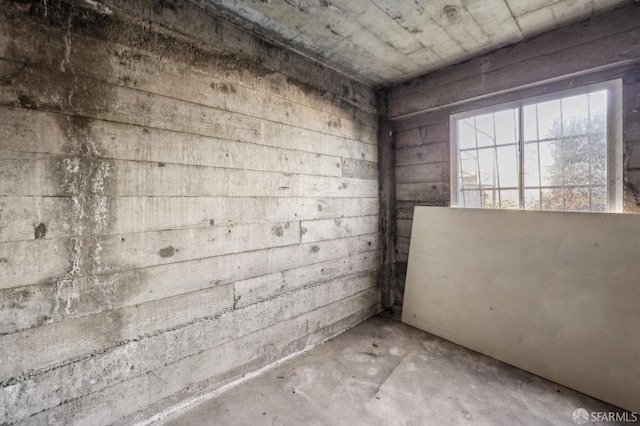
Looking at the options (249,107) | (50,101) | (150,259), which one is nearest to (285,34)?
(249,107)

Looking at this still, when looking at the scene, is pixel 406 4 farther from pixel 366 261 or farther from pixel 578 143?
pixel 366 261

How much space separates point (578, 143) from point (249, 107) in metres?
2.44

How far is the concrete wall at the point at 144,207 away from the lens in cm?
131

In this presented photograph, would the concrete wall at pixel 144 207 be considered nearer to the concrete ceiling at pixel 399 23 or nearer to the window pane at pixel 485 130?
the concrete ceiling at pixel 399 23

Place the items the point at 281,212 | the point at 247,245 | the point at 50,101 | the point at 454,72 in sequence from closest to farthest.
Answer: the point at 50,101
the point at 247,245
the point at 281,212
the point at 454,72

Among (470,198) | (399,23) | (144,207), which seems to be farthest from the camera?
(470,198)

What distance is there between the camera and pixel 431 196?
2.91m

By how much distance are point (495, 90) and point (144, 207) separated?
279 centimetres

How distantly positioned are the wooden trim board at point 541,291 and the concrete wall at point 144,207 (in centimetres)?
124

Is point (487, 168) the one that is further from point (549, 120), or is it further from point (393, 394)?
point (393, 394)

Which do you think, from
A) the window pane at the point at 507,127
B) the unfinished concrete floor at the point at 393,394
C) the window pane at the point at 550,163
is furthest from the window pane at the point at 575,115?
the unfinished concrete floor at the point at 393,394

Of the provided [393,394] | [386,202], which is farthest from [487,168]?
[393,394]

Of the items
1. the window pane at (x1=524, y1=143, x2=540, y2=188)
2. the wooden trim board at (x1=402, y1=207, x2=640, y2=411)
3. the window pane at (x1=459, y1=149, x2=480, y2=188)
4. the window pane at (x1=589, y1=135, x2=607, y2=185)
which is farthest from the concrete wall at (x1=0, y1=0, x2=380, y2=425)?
the window pane at (x1=589, y1=135, x2=607, y2=185)

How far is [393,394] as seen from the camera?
6.12 feet
